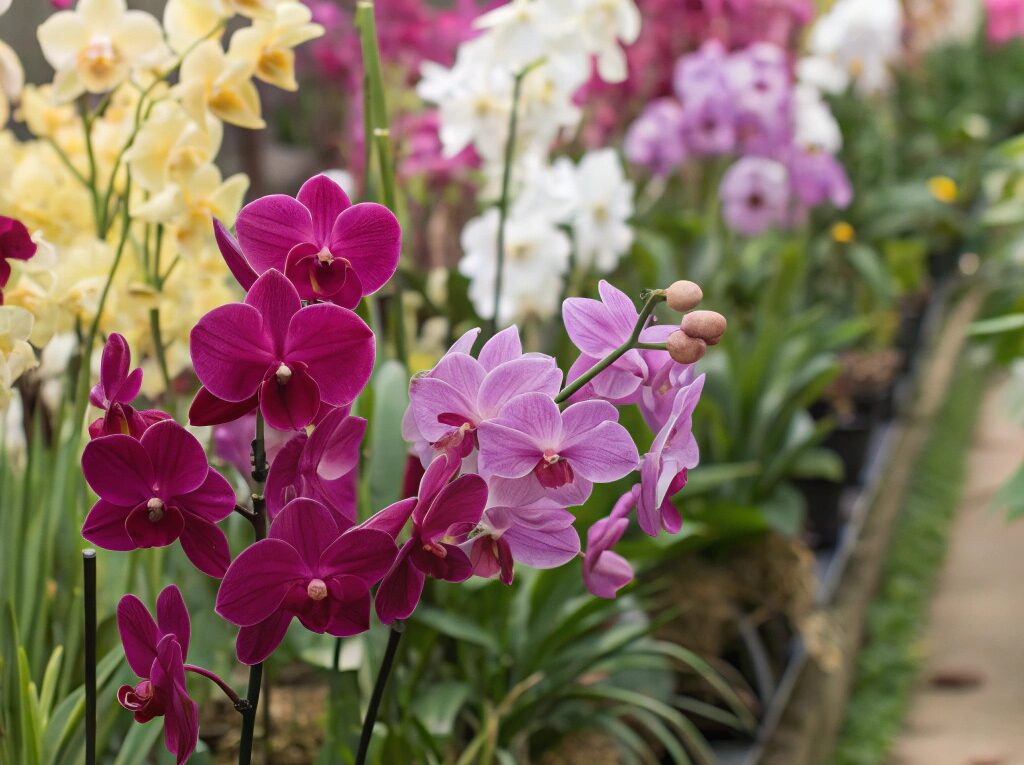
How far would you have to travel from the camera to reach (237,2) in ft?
2.89

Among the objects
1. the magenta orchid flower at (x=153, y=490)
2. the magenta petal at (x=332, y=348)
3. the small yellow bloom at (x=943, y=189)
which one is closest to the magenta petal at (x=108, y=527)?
the magenta orchid flower at (x=153, y=490)

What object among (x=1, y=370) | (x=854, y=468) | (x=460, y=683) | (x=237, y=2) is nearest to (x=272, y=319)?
(x=1, y=370)

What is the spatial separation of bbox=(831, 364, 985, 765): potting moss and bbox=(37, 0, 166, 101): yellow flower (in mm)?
1827

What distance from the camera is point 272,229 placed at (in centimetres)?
61

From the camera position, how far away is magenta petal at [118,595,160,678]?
594 millimetres

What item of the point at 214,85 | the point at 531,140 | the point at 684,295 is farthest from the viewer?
the point at 531,140

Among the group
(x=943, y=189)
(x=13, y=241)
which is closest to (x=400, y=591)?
(x=13, y=241)

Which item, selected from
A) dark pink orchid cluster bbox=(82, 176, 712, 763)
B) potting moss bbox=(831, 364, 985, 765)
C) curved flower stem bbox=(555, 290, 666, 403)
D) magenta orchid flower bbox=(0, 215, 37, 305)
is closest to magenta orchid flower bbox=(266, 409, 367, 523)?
dark pink orchid cluster bbox=(82, 176, 712, 763)

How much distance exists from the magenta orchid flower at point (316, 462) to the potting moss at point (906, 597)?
1.86 meters

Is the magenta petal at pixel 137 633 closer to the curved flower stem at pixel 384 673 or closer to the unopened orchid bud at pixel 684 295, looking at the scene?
the curved flower stem at pixel 384 673

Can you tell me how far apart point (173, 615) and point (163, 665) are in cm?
3

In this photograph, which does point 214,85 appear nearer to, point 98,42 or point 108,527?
point 98,42

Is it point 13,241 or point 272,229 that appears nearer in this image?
point 272,229

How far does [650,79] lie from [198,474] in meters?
2.23
